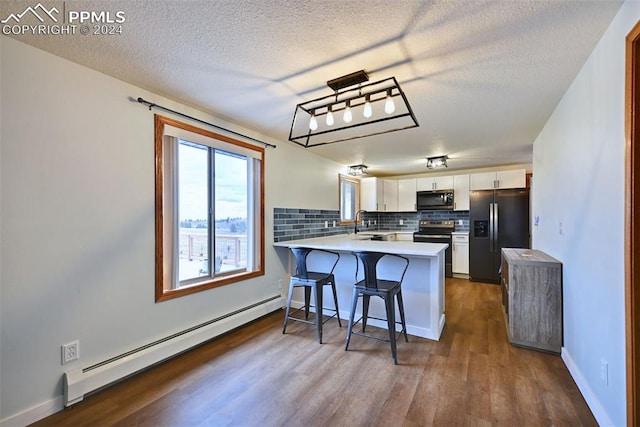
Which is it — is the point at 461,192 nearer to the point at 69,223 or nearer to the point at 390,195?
the point at 390,195

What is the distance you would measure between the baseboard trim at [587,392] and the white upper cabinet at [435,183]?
12.6ft

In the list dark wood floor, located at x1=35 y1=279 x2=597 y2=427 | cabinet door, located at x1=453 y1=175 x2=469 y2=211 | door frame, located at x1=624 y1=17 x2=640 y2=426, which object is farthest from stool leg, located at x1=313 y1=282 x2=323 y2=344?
cabinet door, located at x1=453 y1=175 x2=469 y2=211

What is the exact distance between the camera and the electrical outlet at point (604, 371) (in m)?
1.56

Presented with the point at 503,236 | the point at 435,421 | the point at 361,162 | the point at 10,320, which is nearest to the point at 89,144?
the point at 10,320

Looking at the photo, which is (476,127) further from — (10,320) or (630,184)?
(10,320)

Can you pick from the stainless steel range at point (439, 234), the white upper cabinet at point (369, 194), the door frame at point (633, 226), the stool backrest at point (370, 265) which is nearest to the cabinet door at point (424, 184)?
the stainless steel range at point (439, 234)

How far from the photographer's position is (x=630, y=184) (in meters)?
1.32

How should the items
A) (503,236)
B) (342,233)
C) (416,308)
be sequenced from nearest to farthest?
(416,308)
(503,236)
(342,233)

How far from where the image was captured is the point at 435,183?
593 cm

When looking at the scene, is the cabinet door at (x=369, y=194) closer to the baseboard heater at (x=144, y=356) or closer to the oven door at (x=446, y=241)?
the oven door at (x=446, y=241)

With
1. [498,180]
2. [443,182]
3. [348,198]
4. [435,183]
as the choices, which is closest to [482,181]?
[498,180]

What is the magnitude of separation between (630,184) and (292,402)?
2.24 metres

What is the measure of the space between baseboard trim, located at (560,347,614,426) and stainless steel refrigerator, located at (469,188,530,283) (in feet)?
9.31

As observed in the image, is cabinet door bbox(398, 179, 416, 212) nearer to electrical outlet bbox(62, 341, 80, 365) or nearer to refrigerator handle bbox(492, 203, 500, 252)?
refrigerator handle bbox(492, 203, 500, 252)
